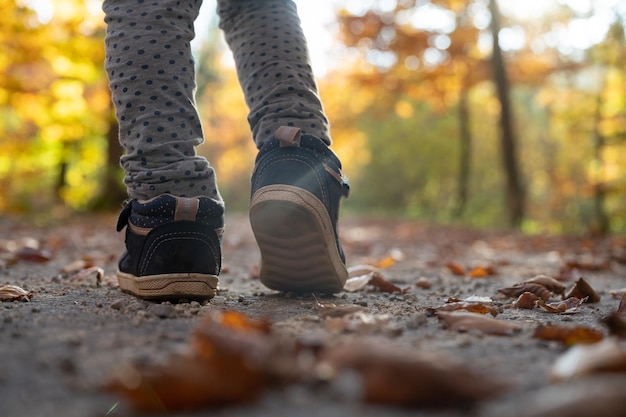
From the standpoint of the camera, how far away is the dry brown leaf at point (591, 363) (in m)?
0.67

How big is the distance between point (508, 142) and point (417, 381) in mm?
8347

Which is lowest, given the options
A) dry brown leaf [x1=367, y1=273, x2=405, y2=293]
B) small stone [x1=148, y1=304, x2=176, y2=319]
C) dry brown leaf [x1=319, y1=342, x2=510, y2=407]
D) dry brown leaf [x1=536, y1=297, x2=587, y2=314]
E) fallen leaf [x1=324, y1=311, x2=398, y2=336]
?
dry brown leaf [x1=319, y1=342, x2=510, y2=407]

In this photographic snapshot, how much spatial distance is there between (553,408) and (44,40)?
8024mm

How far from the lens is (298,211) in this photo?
132 centimetres

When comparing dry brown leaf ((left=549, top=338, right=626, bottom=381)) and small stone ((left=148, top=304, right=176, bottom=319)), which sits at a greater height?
small stone ((left=148, top=304, right=176, bottom=319))

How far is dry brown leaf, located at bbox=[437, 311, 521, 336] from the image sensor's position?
3.27ft

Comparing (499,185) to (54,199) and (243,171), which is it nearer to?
(243,171)

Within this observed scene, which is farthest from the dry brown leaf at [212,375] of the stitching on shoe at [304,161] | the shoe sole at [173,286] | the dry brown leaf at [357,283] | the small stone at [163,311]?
the dry brown leaf at [357,283]

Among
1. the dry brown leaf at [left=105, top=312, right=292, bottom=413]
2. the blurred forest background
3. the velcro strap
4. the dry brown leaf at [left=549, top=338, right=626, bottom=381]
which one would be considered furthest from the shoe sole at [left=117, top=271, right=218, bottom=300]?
the blurred forest background

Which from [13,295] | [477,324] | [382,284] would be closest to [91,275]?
[13,295]

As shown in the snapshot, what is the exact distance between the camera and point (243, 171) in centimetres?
2088

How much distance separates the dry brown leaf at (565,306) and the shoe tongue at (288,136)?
0.69 meters

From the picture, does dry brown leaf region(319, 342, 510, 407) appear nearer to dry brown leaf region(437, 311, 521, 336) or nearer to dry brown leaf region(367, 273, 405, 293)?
dry brown leaf region(437, 311, 521, 336)

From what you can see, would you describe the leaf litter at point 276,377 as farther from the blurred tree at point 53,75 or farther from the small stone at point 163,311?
the blurred tree at point 53,75
